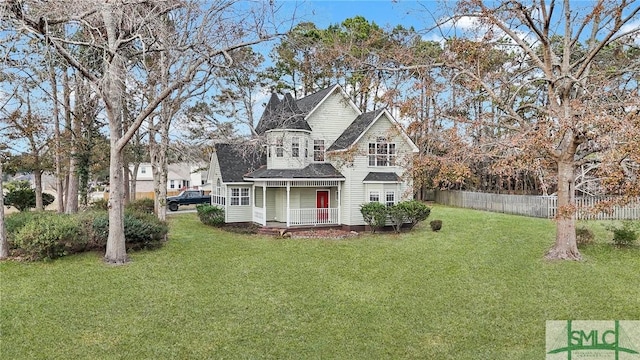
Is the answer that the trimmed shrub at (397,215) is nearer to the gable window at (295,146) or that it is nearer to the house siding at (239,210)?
the gable window at (295,146)

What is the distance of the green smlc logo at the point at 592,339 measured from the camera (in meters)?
6.04

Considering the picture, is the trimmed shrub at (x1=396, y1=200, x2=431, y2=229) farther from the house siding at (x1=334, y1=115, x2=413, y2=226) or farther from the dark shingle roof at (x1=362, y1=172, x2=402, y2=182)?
the dark shingle roof at (x1=362, y1=172, x2=402, y2=182)

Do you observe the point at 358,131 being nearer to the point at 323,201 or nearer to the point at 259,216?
the point at 323,201

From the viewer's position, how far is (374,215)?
18.4 m

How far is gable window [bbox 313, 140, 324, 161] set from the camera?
20766 millimetres

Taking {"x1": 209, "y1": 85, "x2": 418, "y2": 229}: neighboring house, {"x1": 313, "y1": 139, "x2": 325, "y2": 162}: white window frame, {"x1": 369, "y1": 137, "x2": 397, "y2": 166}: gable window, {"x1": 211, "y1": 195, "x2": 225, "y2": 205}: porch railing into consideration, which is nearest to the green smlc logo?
{"x1": 209, "y1": 85, "x2": 418, "y2": 229}: neighboring house

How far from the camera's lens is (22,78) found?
11.5 m

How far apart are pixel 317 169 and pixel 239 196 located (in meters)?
4.67

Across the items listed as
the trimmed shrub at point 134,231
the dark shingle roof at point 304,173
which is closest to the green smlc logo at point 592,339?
the trimmed shrub at point 134,231

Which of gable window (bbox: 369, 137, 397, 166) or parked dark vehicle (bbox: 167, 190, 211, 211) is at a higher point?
gable window (bbox: 369, 137, 397, 166)

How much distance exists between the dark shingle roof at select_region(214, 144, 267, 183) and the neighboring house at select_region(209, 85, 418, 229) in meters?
0.06

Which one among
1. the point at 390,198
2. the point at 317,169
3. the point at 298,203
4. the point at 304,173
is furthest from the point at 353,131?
the point at 298,203

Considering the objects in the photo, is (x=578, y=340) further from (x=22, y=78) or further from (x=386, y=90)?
(x=22, y=78)

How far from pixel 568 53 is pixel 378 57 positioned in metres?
5.89
